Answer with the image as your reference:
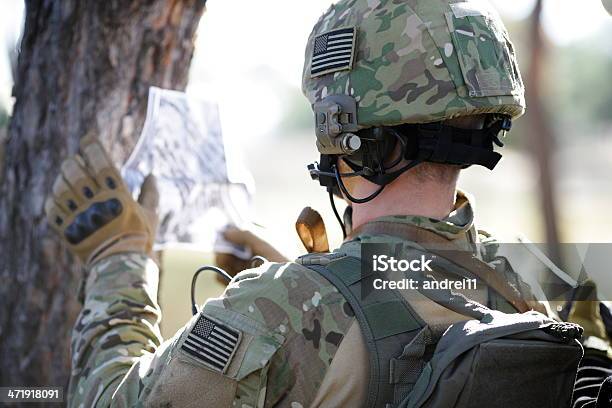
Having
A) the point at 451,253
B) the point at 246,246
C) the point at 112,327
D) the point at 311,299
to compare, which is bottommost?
the point at 112,327

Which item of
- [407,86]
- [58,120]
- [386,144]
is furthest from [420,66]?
[58,120]

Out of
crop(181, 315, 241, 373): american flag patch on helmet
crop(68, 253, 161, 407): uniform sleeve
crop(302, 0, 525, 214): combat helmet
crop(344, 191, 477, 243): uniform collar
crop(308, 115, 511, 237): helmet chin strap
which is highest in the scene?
crop(302, 0, 525, 214): combat helmet

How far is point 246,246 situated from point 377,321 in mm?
1256

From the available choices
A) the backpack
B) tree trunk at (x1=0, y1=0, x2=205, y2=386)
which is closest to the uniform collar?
the backpack

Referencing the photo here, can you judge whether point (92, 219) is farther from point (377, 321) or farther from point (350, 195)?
point (377, 321)

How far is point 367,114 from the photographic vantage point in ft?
7.34

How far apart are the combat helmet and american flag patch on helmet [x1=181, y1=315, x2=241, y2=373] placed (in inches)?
21.8

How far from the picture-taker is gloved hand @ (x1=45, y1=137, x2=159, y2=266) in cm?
270

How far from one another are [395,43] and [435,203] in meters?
0.47

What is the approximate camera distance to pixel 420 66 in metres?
2.26

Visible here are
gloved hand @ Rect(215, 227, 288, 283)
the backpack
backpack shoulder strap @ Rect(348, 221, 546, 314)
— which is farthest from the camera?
gloved hand @ Rect(215, 227, 288, 283)

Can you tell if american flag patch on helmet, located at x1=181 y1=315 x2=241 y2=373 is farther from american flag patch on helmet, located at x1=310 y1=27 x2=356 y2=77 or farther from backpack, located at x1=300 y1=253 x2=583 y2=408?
american flag patch on helmet, located at x1=310 y1=27 x2=356 y2=77

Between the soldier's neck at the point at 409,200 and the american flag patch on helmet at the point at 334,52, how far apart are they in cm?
35

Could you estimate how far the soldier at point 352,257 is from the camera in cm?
199
